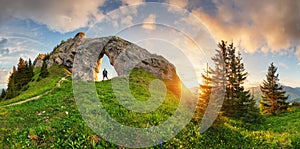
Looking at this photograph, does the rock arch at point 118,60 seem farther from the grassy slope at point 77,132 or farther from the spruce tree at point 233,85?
the grassy slope at point 77,132

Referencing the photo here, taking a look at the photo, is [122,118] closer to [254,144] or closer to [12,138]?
[12,138]

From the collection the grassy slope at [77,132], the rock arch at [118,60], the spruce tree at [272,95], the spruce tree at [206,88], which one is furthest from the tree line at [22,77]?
the spruce tree at [272,95]

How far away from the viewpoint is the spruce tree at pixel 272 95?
129 ft

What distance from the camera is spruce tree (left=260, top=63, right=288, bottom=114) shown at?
129 feet

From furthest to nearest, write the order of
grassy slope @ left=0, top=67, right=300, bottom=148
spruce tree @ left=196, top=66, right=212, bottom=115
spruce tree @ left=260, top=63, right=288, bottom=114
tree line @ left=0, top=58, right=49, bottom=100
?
tree line @ left=0, top=58, right=49, bottom=100, spruce tree @ left=260, top=63, right=288, bottom=114, spruce tree @ left=196, top=66, right=212, bottom=115, grassy slope @ left=0, top=67, right=300, bottom=148

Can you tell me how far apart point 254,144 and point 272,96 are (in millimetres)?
27861

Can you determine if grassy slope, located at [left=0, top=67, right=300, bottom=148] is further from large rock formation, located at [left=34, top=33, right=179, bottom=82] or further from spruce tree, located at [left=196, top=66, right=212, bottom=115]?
large rock formation, located at [left=34, top=33, right=179, bottom=82]

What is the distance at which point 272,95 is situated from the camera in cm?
4044

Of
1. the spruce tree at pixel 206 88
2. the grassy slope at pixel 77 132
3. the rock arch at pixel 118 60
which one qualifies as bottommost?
the grassy slope at pixel 77 132

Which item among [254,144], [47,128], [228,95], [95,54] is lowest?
[254,144]

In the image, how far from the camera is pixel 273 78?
41906mm

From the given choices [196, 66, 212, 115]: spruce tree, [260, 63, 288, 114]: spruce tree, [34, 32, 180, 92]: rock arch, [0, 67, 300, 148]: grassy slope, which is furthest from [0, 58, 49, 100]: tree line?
[260, 63, 288, 114]: spruce tree

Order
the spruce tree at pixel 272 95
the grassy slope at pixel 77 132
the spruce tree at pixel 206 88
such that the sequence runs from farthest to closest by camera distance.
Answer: the spruce tree at pixel 272 95 < the spruce tree at pixel 206 88 < the grassy slope at pixel 77 132

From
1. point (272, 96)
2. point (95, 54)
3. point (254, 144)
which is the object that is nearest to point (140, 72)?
point (95, 54)
